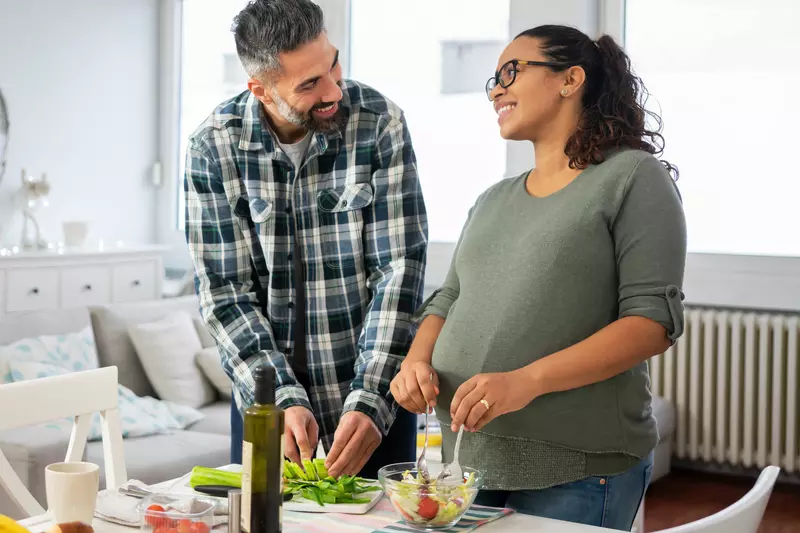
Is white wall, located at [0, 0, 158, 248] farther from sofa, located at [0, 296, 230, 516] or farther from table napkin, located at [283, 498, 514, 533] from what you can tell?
table napkin, located at [283, 498, 514, 533]

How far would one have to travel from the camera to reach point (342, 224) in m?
1.81

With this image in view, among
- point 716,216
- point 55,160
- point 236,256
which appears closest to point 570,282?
point 236,256

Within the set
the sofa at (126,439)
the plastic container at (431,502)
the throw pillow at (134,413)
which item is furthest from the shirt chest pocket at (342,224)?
the throw pillow at (134,413)

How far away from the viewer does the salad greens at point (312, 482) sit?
4.66ft

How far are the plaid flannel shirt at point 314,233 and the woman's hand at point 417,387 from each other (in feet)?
0.88

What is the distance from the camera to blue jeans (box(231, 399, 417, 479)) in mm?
1843

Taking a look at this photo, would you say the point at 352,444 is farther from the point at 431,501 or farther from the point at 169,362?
the point at 169,362

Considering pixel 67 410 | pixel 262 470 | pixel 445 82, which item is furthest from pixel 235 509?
pixel 445 82

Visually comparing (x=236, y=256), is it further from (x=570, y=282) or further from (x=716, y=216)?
(x=716, y=216)

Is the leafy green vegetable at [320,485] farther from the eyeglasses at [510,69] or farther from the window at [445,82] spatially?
the window at [445,82]

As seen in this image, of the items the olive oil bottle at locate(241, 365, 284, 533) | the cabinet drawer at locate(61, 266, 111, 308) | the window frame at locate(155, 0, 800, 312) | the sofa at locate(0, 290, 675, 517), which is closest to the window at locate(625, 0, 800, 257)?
the window frame at locate(155, 0, 800, 312)

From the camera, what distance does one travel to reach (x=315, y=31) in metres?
1.73

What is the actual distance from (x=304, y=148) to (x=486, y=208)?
0.43 meters

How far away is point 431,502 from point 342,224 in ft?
2.26
